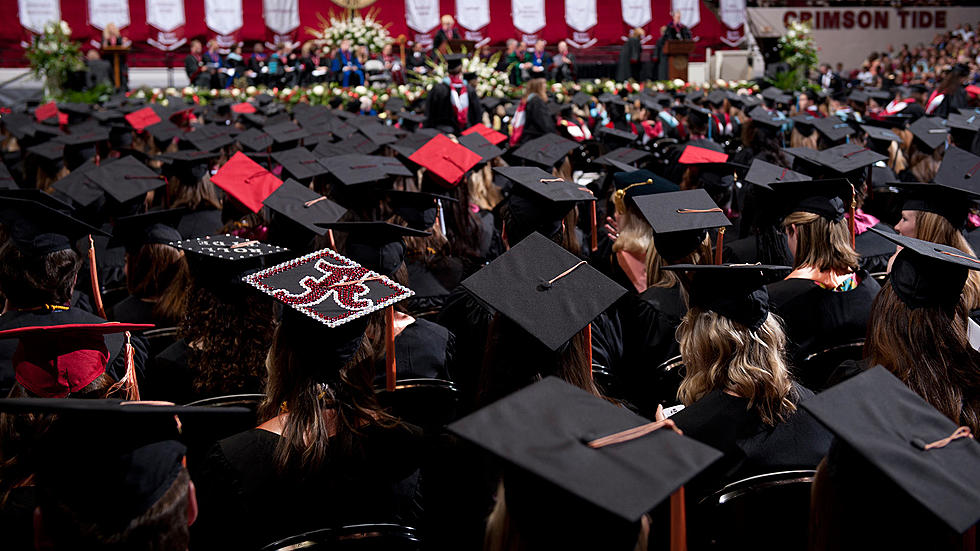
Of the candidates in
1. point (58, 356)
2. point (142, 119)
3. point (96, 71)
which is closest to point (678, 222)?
point (58, 356)

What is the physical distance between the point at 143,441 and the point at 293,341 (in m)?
0.62

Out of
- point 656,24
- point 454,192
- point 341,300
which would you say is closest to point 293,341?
point 341,300

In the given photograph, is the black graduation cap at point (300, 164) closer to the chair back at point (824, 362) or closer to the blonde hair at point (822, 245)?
the blonde hair at point (822, 245)

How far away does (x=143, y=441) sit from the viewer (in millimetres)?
1344

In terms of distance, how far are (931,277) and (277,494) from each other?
6.52ft

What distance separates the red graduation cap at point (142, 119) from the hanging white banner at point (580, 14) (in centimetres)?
1690

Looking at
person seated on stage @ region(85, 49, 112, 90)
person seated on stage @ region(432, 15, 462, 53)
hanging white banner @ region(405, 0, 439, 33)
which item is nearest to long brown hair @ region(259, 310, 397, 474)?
person seated on stage @ region(432, 15, 462, 53)

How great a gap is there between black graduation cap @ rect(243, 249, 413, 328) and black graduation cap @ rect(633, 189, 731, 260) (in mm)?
1420

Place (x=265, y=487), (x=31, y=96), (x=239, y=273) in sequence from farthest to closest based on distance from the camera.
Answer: (x=31, y=96), (x=239, y=273), (x=265, y=487)

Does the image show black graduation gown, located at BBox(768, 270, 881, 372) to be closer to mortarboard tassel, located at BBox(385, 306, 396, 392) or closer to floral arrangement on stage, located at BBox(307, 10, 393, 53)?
mortarboard tassel, located at BBox(385, 306, 396, 392)

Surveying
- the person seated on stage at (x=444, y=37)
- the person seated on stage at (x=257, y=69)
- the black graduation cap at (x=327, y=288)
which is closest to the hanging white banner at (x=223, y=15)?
the person seated on stage at (x=257, y=69)

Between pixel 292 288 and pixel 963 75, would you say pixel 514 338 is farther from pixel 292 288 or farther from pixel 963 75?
pixel 963 75

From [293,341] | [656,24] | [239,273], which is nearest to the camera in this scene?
[293,341]

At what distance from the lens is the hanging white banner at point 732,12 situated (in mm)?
23047
